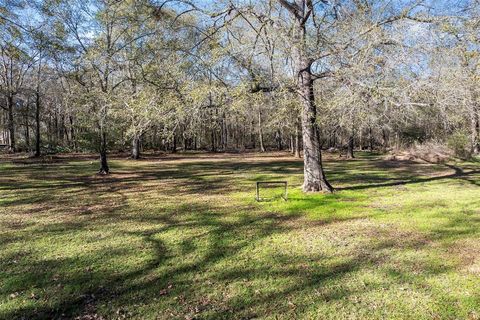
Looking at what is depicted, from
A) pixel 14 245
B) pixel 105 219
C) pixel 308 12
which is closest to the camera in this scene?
pixel 14 245

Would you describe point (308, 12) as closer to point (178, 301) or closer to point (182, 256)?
point (182, 256)

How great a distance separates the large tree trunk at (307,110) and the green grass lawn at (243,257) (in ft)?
2.09

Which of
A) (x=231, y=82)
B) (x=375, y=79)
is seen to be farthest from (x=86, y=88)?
(x=375, y=79)

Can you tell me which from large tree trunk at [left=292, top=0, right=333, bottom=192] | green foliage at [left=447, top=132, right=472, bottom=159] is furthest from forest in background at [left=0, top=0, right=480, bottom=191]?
green foliage at [left=447, top=132, right=472, bottom=159]

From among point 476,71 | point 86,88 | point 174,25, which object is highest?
point 174,25

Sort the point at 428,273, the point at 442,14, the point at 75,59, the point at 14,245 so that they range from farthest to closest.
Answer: the point at 75,59
the point at 442,14
the point at 14,245
the point at 428,273

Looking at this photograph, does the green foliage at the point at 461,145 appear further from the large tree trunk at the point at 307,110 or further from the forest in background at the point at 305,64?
the large tree trunk at the point at 307,110

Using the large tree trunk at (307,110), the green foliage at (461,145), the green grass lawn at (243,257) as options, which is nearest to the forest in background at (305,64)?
the large tree trunk at (307,110)

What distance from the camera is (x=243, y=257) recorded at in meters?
5.14

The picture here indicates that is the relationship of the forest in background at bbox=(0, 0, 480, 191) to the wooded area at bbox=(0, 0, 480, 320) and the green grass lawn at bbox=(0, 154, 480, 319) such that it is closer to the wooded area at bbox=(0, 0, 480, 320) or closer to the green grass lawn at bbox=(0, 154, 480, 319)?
the wooded area at bbox=(0, 0, 480, 320)

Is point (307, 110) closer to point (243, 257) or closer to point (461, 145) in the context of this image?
point (243, 257)

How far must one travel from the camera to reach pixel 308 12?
9.09 metres

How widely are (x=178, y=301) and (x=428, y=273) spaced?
3.16 m

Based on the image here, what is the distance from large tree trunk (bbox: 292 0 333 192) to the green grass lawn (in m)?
0.64
